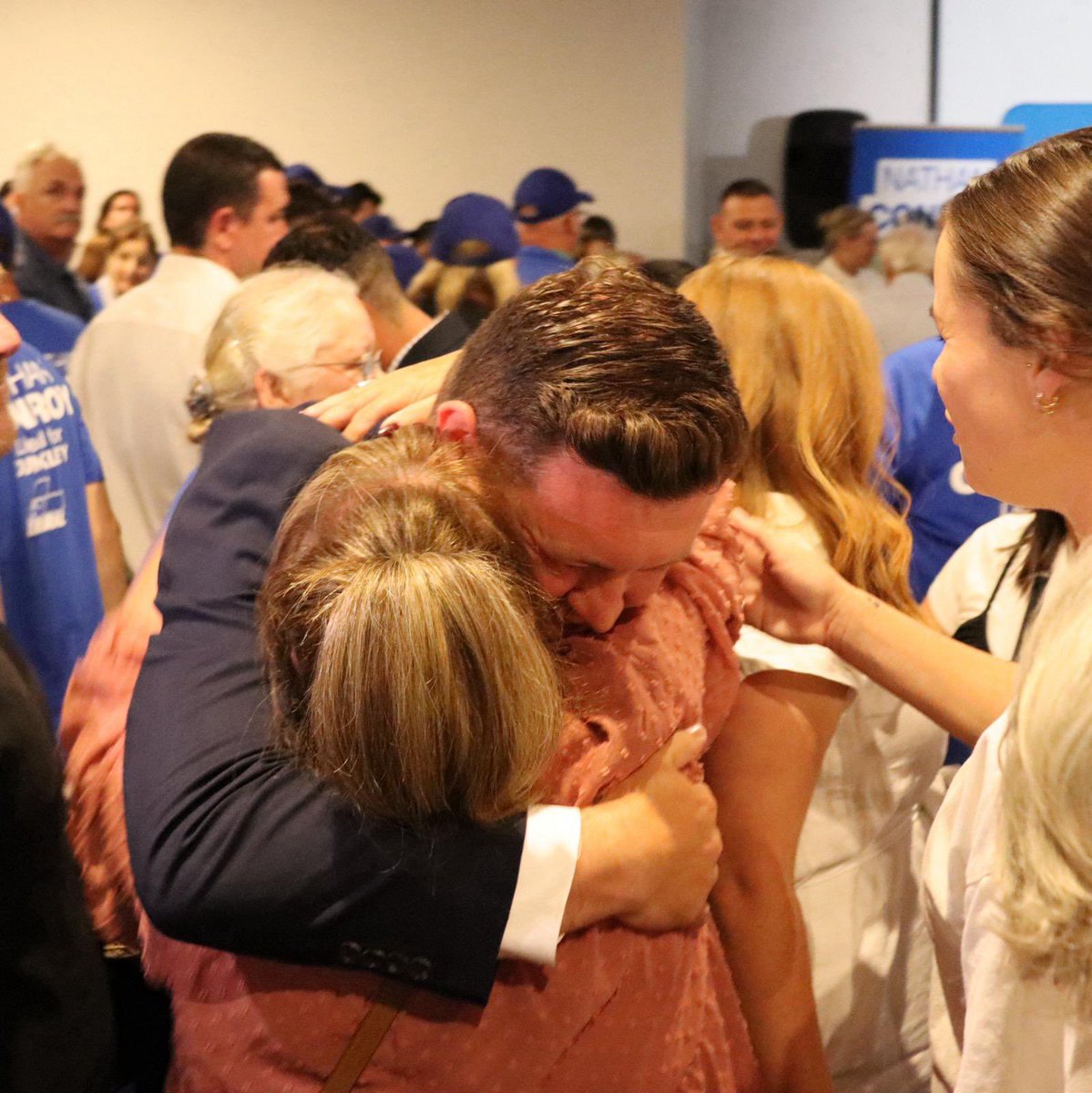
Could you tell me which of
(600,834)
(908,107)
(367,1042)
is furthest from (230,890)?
(908,107)

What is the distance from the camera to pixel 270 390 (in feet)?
7.97

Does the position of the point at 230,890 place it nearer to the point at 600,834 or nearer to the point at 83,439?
the point at 600,834

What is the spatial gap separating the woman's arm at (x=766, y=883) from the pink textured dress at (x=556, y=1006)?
0.81 ft

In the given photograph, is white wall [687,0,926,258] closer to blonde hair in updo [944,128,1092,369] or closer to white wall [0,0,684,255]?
white wall [0,0,684,255]

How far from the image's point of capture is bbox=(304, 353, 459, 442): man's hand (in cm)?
142

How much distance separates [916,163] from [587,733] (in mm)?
6932

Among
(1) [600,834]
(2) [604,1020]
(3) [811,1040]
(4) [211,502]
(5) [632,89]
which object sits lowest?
(3) [811,1040]

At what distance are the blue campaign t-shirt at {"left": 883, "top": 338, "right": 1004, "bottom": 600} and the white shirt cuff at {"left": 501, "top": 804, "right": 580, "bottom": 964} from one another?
2224mm

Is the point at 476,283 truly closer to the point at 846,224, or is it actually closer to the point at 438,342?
the point at 438,342

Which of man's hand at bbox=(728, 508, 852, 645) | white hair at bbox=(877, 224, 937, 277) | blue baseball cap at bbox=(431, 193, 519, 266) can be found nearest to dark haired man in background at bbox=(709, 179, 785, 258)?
white hair at bbox=(877, 224, 937, 277)

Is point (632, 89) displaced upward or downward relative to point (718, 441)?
upward

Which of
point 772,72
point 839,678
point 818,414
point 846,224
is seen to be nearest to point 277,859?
point 839,678

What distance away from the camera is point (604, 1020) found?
1.04 metres

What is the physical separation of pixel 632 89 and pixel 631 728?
6709mm
